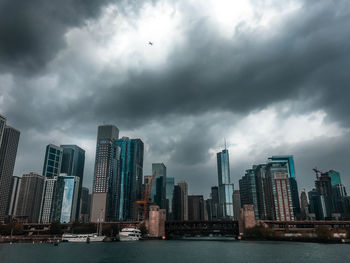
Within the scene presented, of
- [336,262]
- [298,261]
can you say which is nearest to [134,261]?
[298,261]

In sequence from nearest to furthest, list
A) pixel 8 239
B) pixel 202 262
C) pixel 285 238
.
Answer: pixel 202 262 < pixel 8 239 < pixel 285 238

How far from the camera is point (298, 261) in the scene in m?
75.6

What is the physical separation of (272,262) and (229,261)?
11.2 meters

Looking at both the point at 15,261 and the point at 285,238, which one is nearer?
the point at 15,261

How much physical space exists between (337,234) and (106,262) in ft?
482

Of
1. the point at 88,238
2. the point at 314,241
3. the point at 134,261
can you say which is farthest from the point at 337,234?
the point at 88,238

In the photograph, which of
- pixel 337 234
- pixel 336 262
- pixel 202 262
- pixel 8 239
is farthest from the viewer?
pixel 8 239

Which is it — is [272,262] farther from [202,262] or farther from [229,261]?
[202,262]

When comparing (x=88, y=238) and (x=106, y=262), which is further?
(x=88, y=238)

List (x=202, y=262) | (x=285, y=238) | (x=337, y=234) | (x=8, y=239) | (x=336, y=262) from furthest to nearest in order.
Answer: (x=285, y=238) → (x=8, y=239) → (x=337, y=234) → (x=202, y=262) → (x=336, y=262)

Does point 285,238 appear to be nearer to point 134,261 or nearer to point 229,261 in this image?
point 229,261

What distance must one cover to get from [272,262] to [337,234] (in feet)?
386

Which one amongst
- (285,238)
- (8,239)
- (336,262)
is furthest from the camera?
(285,238)

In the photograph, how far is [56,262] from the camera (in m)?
74.1
